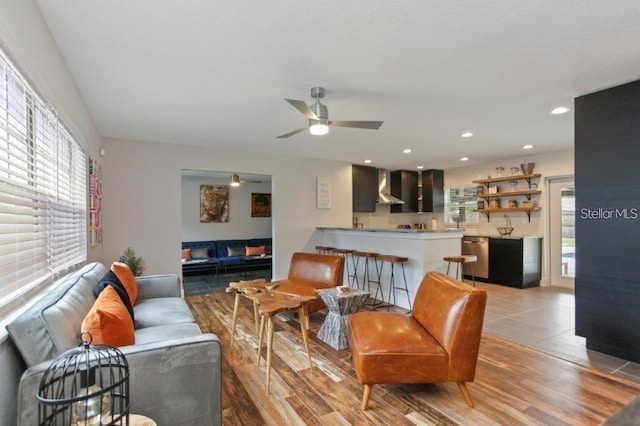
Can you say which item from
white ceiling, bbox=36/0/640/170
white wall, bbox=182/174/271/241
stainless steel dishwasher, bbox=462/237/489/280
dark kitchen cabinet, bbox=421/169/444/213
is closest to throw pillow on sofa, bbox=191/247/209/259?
white wall, bbox=182/174/271/241

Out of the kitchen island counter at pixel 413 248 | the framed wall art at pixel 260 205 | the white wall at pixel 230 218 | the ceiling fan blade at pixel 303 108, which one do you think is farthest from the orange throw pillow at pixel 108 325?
the framed wall art at pixel 260 205

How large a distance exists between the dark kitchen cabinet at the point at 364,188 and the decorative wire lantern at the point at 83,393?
5.98 meters

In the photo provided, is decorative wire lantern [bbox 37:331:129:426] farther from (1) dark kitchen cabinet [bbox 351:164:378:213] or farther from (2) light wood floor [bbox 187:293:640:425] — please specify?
(1) dark kitchen cabinet [bbox 351:164:378:213]

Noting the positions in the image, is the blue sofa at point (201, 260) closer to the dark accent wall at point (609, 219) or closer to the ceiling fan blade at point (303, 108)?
the ceiling fan blade at point (303, 108)

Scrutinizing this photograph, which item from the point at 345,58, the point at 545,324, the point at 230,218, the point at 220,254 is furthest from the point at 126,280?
the point at 230,218

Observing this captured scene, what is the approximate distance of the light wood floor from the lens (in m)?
2.11

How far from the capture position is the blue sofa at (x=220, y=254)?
7.19 m

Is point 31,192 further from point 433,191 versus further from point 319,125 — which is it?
point 433,191

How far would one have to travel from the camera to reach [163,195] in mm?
5082

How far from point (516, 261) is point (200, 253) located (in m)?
6.55

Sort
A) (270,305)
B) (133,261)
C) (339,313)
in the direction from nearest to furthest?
(270,305) → (339,313) → (133,261)

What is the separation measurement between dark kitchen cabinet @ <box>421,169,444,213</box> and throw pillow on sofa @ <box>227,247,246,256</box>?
459 cm

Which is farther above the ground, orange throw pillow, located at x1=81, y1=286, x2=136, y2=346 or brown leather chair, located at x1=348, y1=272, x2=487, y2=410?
orange throw pillow, located at x1=81, y1=286, x2=136, y2=346

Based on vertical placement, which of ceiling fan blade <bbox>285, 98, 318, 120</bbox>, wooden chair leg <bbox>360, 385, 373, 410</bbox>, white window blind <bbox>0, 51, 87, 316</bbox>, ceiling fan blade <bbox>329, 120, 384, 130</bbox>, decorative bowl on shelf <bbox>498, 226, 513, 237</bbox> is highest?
ceiling fan blade <bbox>285, 98, 318, 120</bbox>
